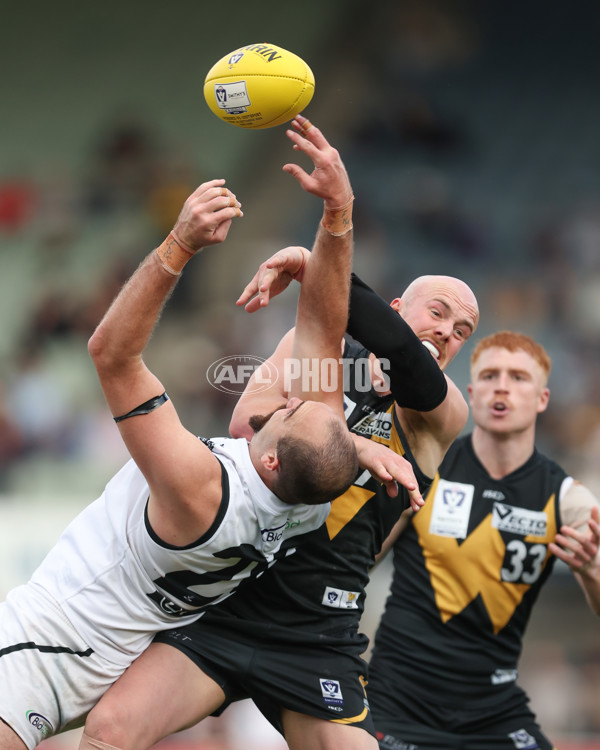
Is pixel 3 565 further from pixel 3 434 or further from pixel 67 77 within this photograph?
pixel 67 77

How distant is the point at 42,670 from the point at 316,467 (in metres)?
1.33

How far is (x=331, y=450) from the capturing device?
3727mm

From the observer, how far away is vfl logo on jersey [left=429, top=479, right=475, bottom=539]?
5512mm

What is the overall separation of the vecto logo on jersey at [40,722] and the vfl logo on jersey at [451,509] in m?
2.47

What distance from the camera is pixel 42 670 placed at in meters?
3.76

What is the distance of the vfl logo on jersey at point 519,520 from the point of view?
5.46 metres

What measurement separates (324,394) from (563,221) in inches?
348

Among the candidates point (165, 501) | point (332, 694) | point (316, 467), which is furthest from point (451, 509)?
point (165, 501)

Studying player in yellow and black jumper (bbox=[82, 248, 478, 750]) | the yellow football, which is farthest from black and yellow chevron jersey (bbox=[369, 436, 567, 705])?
the yellow football

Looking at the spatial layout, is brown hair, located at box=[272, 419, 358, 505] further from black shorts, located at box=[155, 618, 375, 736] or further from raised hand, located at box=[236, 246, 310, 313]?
black shorts, located at box=[155, 618, 375, 736]

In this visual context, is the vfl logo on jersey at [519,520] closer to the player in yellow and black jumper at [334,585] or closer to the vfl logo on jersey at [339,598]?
the player in yellow and black jumper at [334,585]

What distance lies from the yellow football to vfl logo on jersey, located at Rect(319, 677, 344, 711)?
2508 millimetres

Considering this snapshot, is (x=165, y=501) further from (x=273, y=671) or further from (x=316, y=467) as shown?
(x=273, y=671)

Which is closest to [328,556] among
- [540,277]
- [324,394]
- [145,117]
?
[324,394]
